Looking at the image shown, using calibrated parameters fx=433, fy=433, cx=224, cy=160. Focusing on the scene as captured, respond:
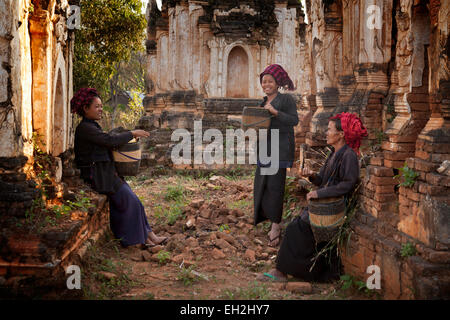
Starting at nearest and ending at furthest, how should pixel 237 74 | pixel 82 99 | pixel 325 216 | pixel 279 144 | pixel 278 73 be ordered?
pixel 325 216 < pixel 82 99 < pixel 278 73 < pixel 279 144 < pixel 237 74

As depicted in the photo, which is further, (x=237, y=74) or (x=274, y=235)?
(x=237, y=74)

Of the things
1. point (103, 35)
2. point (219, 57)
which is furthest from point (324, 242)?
point (103, 35)

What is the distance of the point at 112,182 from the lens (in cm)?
492

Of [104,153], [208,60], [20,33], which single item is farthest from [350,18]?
[208,60]

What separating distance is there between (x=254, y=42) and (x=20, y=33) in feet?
31.8

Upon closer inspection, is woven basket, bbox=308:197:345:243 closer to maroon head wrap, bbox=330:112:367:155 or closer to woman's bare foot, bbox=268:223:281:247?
maroon head wrap, bbox=330:112:367:155

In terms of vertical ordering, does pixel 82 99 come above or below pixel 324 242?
above

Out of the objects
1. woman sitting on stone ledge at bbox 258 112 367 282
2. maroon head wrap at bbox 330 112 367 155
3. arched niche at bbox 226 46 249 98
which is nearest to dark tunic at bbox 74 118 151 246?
woman sitting on stone ledge at bbox 258 112 367 282

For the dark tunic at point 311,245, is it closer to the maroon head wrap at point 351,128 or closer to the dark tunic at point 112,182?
the maroon head wrap at point 351,128

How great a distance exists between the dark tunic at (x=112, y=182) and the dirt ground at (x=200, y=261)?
175 mm

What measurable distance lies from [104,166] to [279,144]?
205 cm

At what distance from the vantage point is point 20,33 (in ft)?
Answer: 12.7

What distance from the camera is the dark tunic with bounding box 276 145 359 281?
12.9ft

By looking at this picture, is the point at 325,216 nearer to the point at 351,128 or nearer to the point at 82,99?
the point at 351,128
